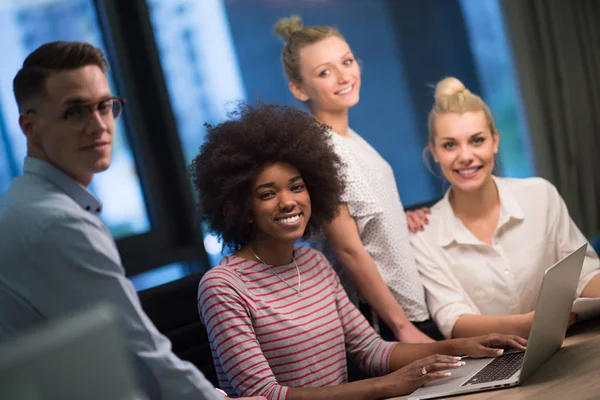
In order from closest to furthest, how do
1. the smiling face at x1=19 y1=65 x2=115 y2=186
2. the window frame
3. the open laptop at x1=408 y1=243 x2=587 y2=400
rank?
the smiling face at x1=19 y1=65 x2=115 y2=186, the open laptop at x1=408 y1=243 x2=587 y2=400, the window frame

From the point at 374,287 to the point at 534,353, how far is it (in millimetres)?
809

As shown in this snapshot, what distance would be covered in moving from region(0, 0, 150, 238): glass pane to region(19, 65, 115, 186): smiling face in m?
1.37

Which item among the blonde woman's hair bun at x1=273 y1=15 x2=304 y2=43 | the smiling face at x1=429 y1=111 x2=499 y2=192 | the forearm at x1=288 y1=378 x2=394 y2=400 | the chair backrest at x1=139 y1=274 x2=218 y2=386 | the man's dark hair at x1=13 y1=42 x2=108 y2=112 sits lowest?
the forearm at x1=288 y1=378 x2=394 y2=400

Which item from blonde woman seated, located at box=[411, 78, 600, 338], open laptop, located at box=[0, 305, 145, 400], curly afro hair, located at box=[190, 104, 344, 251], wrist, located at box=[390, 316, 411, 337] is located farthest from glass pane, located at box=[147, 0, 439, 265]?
open laptop, located at box=[0, 305, 145, 400]

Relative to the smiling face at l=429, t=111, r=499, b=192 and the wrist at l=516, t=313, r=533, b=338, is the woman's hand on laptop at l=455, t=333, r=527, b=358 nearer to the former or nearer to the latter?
the wrist at l=516, t=313, r=533, b=338

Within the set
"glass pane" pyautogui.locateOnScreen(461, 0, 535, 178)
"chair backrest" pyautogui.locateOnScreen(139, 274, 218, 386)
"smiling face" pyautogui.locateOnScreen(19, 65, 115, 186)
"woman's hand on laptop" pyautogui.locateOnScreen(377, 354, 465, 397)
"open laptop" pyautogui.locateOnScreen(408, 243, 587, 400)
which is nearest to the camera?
"smiling face" pyautogui.locateOnScreen(19, 65, 115, 186)

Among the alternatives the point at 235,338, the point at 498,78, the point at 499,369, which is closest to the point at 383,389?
the point at 499,369

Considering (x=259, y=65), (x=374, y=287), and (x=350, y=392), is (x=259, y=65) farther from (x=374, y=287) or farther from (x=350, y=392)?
(x=350, y=392)

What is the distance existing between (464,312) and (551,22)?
2368 millimetres

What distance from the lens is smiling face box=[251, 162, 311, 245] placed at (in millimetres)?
2141

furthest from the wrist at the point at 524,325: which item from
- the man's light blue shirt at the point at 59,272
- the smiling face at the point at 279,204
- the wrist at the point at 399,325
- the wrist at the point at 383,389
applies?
the man's light blue shirt at the point at 59,272

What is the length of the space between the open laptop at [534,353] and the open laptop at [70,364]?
0.97 metres

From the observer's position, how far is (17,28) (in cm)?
300

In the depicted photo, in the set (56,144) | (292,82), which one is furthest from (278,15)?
(56,144)
